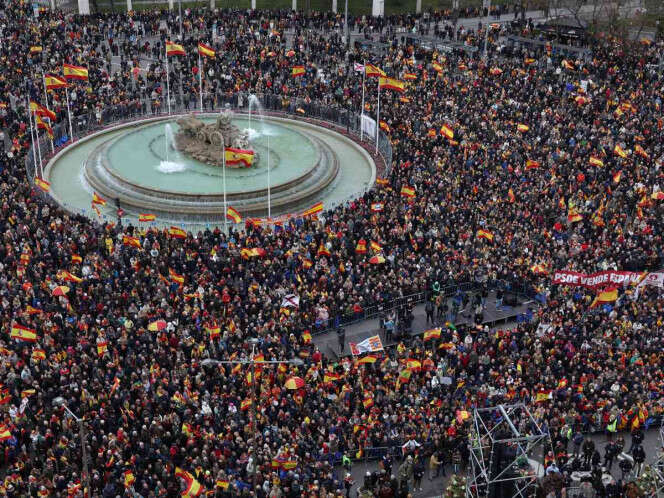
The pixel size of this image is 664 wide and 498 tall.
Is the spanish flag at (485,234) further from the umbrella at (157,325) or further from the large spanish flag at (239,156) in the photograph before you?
the umbrella at (157,325)

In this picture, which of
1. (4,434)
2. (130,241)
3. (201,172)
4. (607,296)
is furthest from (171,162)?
(607,296)

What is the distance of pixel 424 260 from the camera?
38594mm

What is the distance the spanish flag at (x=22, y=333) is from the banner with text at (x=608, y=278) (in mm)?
21573

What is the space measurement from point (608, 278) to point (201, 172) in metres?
24.4

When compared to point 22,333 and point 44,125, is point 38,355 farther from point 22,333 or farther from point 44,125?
point 44,125

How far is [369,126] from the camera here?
56.2 m

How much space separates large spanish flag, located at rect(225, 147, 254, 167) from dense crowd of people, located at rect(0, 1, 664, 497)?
7729mm

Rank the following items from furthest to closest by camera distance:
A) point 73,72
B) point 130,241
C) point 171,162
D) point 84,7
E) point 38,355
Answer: point 84,7
point 73,72
point 171,162
point 130,241
point 38,355

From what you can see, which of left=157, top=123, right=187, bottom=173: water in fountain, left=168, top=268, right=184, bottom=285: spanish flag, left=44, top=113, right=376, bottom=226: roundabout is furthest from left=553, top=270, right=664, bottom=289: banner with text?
left=157, top=123, right=187, bottom=173: water in fountain

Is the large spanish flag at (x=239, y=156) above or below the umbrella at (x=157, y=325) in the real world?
above

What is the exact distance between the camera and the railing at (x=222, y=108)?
176 ft

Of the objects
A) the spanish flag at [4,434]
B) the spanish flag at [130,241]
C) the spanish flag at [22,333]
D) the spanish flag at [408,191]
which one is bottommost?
the spanish flag at [4,434]

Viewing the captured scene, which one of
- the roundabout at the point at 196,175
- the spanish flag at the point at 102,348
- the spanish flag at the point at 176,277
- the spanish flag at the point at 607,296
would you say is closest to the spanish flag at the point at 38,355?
the spanish flag at the point at 102,348

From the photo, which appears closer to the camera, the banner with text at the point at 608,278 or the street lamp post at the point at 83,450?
the street lamp post at the point at 83,450
